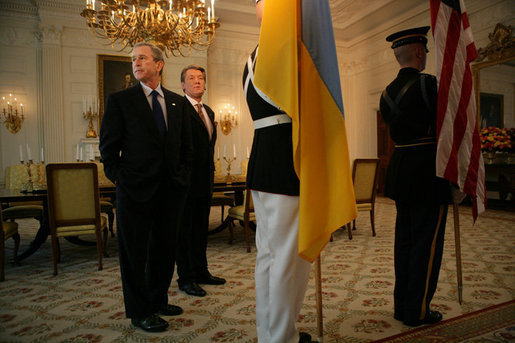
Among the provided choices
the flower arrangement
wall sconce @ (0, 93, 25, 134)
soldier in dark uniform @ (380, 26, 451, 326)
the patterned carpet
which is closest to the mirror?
the flower arrangement

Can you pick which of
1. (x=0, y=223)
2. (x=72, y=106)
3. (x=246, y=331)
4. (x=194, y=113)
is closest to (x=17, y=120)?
(x=72, y=106)

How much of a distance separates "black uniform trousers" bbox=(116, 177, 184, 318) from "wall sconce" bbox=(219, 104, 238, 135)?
253 inches

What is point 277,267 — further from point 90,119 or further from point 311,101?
point 90,119

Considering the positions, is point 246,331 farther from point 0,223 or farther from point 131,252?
point 0,223

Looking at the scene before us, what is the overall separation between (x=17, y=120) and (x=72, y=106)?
1086mm

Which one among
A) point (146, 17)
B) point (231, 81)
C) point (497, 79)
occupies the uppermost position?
point (231, 81)

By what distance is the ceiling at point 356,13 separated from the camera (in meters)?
7.55

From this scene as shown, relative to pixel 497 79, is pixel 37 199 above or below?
below

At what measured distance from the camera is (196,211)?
8.82ft

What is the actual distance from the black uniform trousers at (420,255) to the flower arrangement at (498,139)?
17.4 feet

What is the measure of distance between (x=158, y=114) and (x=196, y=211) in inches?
38.4

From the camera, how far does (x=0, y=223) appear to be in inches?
111

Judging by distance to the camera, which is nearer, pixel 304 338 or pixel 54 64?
pixel 304 338

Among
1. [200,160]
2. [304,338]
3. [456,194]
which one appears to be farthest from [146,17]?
[304,338]
